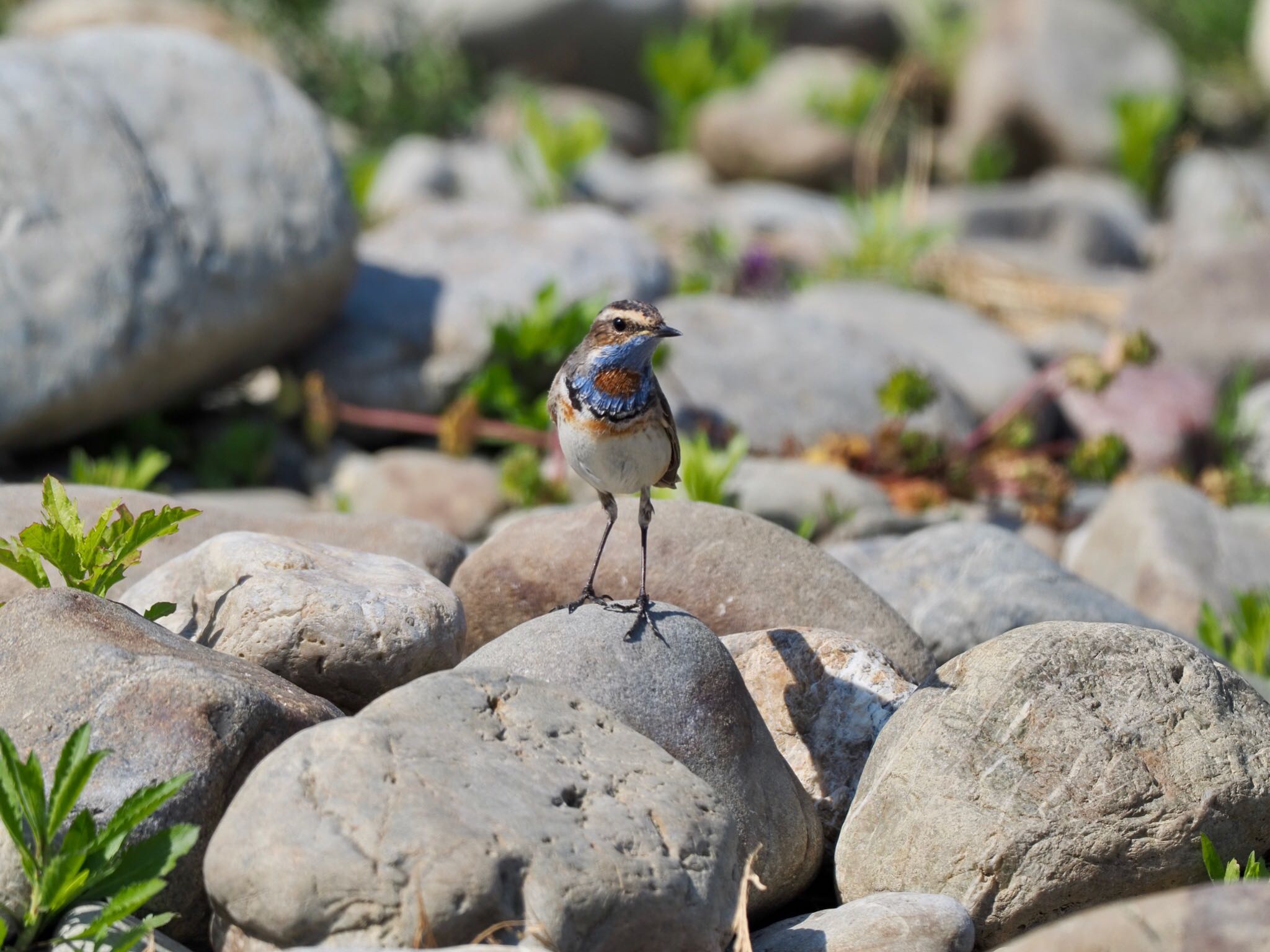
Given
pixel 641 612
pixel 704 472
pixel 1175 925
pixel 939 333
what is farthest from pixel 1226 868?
pixel 939 333

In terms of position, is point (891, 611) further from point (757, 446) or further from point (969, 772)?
point (757, 446)

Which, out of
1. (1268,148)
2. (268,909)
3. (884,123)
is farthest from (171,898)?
(1268,148)

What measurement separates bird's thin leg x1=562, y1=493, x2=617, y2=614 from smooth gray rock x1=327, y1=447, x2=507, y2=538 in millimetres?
2781

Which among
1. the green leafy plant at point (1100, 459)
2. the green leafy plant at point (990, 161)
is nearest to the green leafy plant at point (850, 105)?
the green leafy plant at point (990, 161)

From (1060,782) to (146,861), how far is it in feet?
8.38

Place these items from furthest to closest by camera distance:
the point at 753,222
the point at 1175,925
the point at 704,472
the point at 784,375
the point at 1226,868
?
the point at 753,222 < the point at 784,375 < the point at 704,472 < the point at 1226,868 < the point at 1175,925

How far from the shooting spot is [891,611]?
18.0 feet

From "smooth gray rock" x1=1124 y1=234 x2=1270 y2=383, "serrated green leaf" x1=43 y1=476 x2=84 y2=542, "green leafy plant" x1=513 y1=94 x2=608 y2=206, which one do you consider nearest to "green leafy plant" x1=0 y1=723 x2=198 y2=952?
"serrated green leaf" x1=43 y1=476 x2=84 y2=542

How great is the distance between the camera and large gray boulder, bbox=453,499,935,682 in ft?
17.6

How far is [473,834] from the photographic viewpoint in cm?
339

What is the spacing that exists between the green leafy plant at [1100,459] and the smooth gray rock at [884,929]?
538 centimetres

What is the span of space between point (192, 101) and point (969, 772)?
20.7 feet

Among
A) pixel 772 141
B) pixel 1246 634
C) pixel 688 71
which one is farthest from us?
pixel 688 71

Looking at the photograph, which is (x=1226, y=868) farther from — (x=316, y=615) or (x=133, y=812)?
(x=133, y=812)
